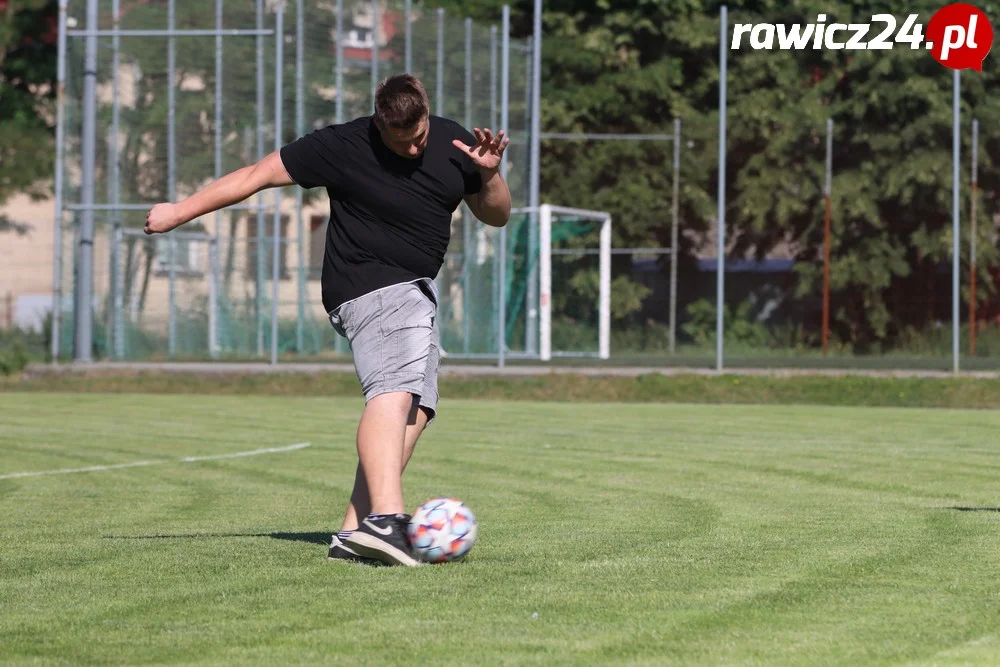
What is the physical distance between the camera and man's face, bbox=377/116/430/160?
6.54m

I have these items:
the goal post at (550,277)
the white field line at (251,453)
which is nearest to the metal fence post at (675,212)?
the goal post at (550,277)

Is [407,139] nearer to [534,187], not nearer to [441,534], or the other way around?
[441,534]

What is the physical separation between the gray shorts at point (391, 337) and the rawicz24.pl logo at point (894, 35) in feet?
75.9

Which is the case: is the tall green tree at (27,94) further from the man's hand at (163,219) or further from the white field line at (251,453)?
the man's hand at (163,219)

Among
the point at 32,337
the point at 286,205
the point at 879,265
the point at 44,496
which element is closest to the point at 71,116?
the point at 286,205

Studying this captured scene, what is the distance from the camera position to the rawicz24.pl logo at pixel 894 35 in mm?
29578

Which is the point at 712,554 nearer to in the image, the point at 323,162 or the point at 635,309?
the point at 323,162

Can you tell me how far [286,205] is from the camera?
27.3 metres

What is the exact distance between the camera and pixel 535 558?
21.4 ft

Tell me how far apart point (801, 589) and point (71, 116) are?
2215 cm

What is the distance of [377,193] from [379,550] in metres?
1.33

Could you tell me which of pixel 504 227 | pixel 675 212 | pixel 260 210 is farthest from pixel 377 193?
pixel 675 212

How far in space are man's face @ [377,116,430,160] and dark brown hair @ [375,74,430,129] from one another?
3 cm

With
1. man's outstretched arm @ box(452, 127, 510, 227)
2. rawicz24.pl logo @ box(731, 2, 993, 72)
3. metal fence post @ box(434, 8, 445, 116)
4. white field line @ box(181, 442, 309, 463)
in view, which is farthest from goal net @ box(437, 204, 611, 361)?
man's outstretched arm @ box(452, 127, 510, 227)
